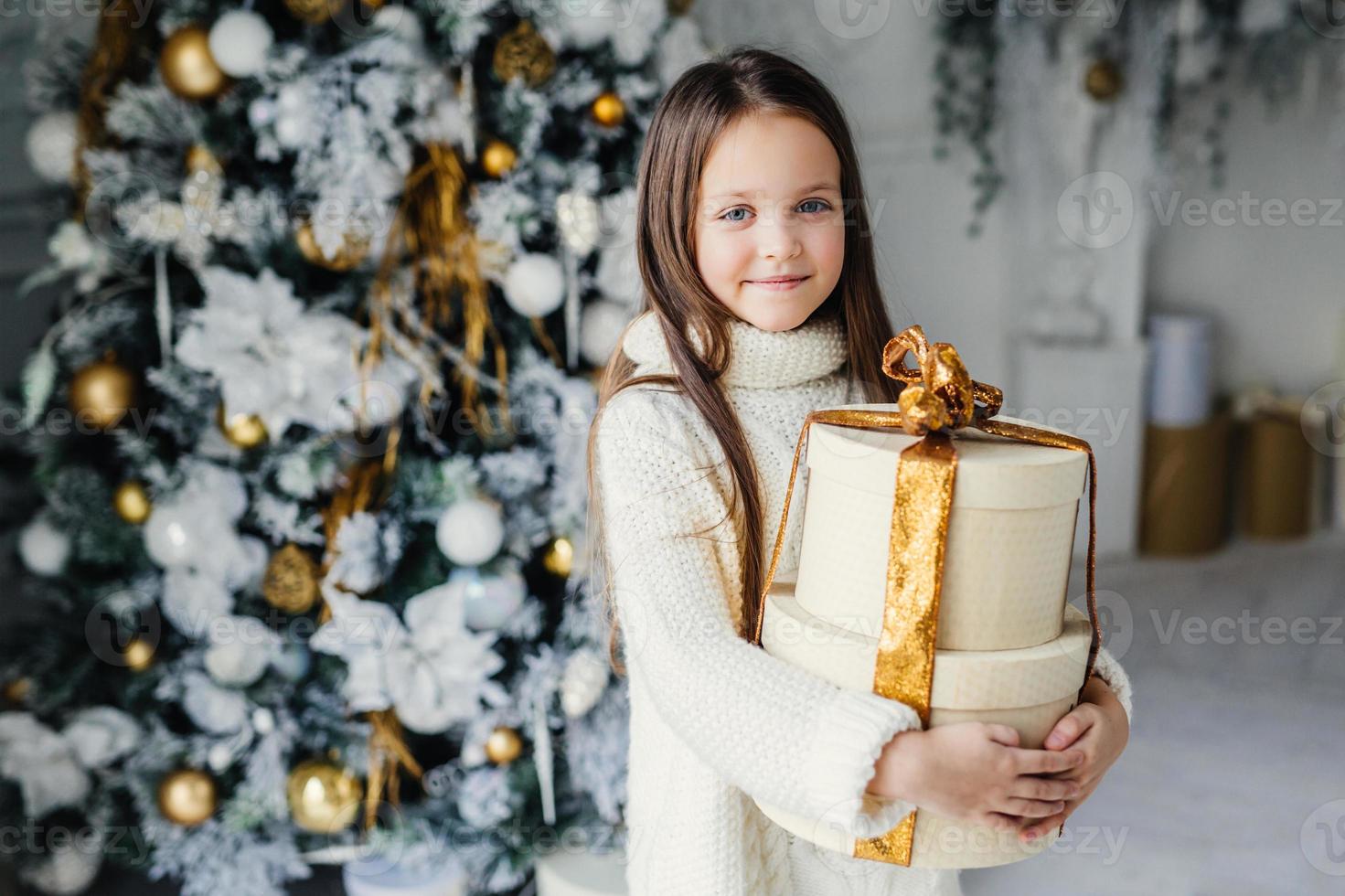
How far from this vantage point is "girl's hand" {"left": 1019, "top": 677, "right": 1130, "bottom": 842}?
2.45ft

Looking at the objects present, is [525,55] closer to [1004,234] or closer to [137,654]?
[137,654]

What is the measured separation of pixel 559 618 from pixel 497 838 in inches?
16.5

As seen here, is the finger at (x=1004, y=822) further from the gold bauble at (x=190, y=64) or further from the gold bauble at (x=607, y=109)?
the gold bauble at (x=190, y=64)

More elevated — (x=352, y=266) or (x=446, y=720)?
(x=352, y=266)

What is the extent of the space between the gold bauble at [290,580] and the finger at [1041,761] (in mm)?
1362

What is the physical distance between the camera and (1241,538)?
4156 mm

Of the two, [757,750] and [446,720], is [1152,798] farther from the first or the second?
[757,750]

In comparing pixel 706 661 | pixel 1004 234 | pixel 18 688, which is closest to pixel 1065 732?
pixel 706 661

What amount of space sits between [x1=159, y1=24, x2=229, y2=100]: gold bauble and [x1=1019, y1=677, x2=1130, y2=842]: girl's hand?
1543mm

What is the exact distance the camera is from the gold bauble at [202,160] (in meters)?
1.67

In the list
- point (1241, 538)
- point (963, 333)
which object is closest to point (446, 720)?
point (963, 333)

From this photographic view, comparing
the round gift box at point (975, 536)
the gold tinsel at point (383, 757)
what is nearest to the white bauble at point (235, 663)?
the gold tinsel at point (383, 757)

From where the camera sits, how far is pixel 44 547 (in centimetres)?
173

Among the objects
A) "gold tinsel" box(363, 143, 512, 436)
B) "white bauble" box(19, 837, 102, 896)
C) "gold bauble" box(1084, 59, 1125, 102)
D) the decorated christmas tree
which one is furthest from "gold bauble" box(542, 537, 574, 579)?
"gold bauble" box(1084, 59, 1125, 102)
